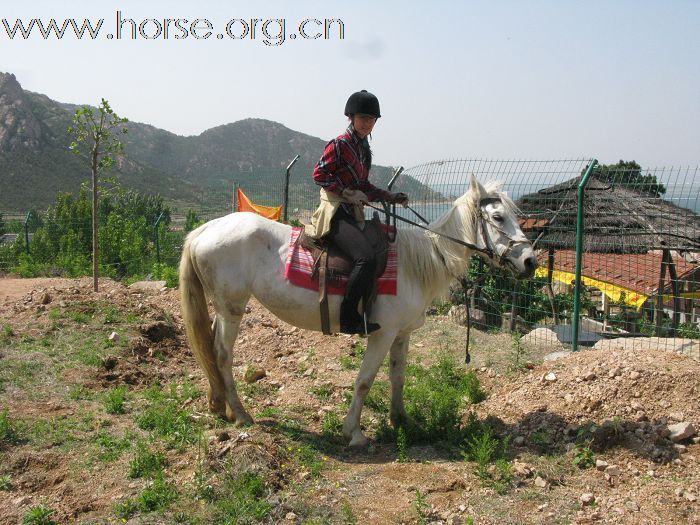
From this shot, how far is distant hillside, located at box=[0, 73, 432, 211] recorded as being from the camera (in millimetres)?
46500

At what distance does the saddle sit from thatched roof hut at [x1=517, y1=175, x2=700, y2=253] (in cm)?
348

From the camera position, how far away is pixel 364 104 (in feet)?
16.0

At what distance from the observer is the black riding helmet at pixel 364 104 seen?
4.87 m

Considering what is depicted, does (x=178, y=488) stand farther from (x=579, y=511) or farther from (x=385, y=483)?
(x=579, y=511)

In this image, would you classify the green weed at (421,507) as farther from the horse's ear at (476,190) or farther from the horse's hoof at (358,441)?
the horse's ear at (476,190)

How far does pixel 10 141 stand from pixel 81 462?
63150mm

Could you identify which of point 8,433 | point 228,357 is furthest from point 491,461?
point 8,433

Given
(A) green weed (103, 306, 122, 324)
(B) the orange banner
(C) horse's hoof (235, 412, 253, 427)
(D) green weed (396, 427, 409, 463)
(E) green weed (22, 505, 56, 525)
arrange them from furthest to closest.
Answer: (B) the orange banner
(A) green weed (103, 306, 122, 324)
(C) horse's hoof (235, 412, 253, 427)
(D) green weed (396, 427, 409, 463)
(E) green weed (22, 505, 56, 525)

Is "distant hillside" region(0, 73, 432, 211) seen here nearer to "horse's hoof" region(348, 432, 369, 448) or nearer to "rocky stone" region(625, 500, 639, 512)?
"horse's hoof" region(348, 432, 369, 448)

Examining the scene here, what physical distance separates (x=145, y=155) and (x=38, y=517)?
9015 cm

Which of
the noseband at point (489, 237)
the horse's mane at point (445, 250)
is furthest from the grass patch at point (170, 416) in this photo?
the noseband at point (489, 237)

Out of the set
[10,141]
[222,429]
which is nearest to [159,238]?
[222,429]

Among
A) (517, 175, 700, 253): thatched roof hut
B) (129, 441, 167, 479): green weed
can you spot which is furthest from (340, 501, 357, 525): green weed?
(517, 175, 700, 253): thatched roof hut

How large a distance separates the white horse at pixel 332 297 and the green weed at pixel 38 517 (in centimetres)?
189
